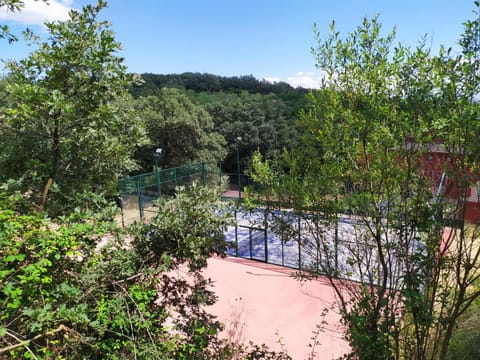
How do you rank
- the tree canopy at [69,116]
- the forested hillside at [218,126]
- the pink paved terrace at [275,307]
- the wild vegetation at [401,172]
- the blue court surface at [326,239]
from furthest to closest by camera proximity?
the forested hillside at [218,126] → the pink paved terrace at [275,307] → the blue court surface at [326,239] → the tree canopy at [69,116] → the wild vegetation at [401,172]

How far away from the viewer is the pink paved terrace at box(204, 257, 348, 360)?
6234 millimetres

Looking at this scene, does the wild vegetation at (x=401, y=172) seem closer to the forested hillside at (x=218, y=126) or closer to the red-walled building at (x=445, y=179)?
the red-walled building at (x=445, y=179)

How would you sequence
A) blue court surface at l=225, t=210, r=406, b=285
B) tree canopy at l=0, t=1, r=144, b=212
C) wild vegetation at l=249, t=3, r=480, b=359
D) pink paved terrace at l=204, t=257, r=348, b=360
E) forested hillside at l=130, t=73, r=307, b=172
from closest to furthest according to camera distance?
wild vegetation at l=249, t=3, r=480, b=359 < tree canopy at l=0, t=1, r=144, b=212 < blue court surface at l=225, t=210, r=406, b=285 < pink paved terrace at l=204, t=257, r=348, b=360 < forested hillside at l=130, t=73, r=307, b=172

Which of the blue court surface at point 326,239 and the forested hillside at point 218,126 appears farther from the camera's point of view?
the forested hillside at point 218,126

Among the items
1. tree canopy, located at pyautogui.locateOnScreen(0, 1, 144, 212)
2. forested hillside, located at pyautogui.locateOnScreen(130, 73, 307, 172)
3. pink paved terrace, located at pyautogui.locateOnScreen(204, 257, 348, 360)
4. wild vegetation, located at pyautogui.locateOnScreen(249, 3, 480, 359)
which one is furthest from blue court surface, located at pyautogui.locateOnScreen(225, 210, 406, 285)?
forested hillside, located at pyautogui.locateOnScreen(130, 73, 307, 172)

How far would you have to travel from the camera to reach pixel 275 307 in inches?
301

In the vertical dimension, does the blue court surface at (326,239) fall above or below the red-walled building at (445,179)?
below

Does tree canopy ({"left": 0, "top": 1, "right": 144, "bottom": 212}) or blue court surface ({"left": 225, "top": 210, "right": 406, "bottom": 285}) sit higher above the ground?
tree canopy ({"left": 0, "top": 1, "right": 144, "bottom": 212})

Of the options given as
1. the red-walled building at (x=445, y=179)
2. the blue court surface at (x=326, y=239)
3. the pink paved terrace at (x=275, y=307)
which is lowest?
the pink paved terrace at (x=275, y=307)

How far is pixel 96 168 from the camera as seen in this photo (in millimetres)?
3977

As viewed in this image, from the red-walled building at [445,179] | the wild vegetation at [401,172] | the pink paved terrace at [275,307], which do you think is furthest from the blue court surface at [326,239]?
the pink paved terrace at [275,307]

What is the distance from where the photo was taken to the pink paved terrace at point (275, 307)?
20.5 ft

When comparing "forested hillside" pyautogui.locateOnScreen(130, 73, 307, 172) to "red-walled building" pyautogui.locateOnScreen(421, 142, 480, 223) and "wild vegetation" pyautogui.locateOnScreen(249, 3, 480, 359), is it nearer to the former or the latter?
"wild vegetation" pyautogui.locateOnScreen(249, 3, 480, 359)

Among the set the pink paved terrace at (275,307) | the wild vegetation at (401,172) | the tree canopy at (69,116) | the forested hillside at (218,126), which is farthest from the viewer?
the forested hillside at (218,126)
